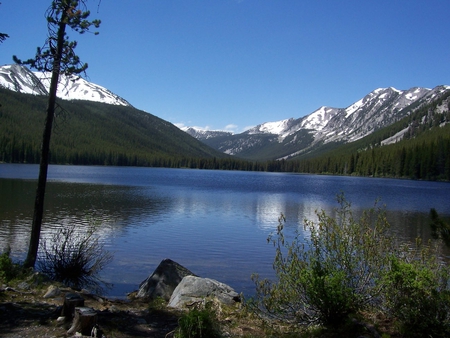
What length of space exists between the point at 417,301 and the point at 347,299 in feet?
4.00

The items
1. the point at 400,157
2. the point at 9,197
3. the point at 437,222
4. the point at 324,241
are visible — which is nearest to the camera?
the point at 437,222

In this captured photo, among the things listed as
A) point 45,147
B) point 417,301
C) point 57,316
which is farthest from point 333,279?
point 45,147

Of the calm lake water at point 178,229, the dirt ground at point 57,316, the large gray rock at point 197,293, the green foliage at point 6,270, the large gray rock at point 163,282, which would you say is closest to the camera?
the dirt ground at point 57,316

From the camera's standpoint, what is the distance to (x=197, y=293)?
34.2 ft

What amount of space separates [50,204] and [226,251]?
73.3ft

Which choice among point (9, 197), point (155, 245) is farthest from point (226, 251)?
point (9, 197)

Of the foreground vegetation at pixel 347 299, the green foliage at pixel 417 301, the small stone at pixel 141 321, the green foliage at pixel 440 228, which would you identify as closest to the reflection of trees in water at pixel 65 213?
the small stone at pixel 141 321

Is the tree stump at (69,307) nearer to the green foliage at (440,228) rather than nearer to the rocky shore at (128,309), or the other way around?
the rocky shore at (128,309)

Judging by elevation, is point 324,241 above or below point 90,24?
below

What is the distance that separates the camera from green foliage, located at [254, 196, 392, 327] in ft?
23.4

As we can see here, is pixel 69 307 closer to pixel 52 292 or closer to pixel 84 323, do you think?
pixel 84 323

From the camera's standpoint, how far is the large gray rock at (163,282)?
11734 millimetres

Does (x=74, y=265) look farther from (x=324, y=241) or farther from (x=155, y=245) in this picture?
(x=324, y=241)

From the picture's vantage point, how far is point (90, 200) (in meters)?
40.6
